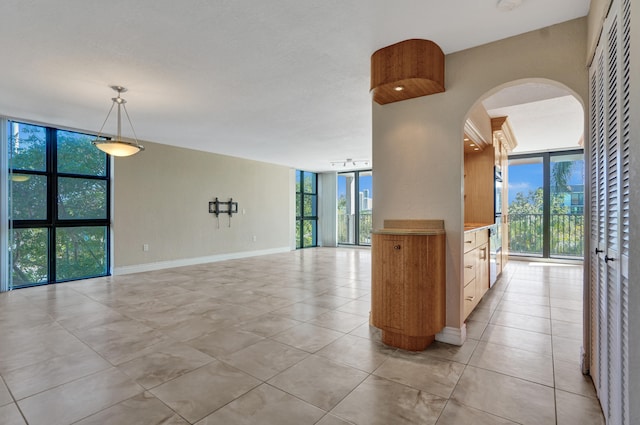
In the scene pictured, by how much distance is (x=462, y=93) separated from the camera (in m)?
2.74

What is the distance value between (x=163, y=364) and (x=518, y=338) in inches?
117

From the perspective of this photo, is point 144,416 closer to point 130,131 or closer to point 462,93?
point 462,93

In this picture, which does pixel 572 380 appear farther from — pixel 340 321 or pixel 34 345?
pixel 34 345

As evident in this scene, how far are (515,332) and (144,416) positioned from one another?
10.1 ft

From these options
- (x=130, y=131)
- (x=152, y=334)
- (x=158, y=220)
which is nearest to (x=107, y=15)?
(x=152, y=334)

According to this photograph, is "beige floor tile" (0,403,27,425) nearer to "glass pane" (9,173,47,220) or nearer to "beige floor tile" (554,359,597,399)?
"beige floor tile" (554,359,597,399)

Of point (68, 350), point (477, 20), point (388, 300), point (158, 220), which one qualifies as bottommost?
point (68, 350)

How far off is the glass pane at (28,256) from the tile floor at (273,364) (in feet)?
2.98

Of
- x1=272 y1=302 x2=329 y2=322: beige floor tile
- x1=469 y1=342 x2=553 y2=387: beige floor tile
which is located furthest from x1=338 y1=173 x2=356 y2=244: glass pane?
x1=469 y1=342 x2=553 y2=387: beige floor tile

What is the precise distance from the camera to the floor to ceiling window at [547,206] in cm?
720

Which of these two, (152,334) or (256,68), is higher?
(256,68)

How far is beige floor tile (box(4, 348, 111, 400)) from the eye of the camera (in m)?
2.10

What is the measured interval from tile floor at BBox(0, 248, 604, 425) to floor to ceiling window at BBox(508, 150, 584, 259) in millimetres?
3502

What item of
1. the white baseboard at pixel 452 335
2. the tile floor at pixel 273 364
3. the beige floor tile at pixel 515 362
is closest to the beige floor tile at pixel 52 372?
the tile floor at pixel 273 364
